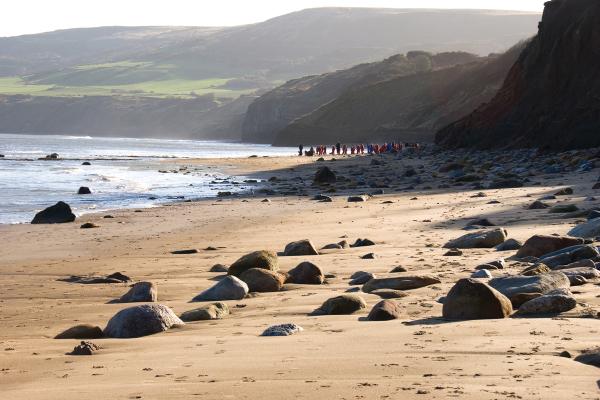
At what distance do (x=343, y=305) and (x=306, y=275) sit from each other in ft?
7.44

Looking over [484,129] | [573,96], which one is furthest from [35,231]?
[484,129]

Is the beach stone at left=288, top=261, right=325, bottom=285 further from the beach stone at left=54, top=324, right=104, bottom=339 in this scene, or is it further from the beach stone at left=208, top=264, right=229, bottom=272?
the beach stone at left=54, top=324, right=104, bottom=339

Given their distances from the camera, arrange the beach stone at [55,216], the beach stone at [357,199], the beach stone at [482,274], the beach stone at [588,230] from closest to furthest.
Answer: the beach stone at [482,274]
the beach stone at [588,230]
the beach stone at [55,216]
the beach stone at [357,199]

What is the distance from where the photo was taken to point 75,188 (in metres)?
34.7

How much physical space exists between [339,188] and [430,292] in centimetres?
2398

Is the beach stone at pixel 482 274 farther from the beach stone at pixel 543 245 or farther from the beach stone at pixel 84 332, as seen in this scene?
the beach stone at pixel 84 332

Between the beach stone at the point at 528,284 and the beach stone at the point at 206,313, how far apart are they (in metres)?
2.27

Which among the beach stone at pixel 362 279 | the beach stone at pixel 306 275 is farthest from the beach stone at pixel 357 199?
the beach stone at pixel 362 279

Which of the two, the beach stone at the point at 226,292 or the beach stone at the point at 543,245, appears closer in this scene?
the beach stone at the point at 226,292

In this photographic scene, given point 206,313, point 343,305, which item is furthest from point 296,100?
point 343,305

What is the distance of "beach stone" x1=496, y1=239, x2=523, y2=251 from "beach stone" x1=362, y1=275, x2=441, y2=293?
280 centimetres

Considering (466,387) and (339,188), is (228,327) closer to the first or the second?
(466,387)

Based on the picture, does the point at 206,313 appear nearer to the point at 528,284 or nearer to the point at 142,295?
the point at 142,295

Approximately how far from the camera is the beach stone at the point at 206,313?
306 inches
